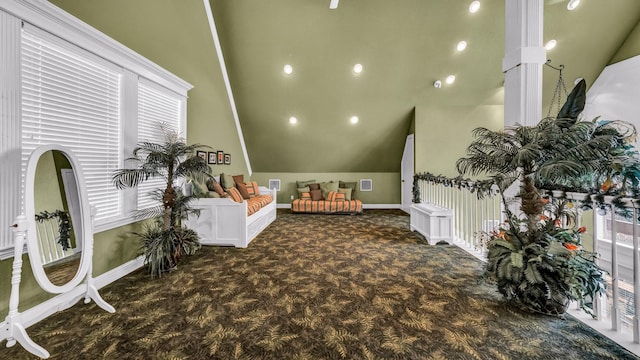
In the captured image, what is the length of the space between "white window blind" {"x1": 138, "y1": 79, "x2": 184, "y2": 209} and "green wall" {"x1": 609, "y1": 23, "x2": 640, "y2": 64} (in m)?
8.29

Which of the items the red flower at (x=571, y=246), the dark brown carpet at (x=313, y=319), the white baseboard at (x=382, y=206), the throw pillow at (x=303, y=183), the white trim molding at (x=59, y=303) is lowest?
the dark brown carpet at (x=313, y=319)

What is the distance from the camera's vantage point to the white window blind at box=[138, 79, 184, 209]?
3.34 metres

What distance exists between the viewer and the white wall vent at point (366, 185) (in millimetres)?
7953

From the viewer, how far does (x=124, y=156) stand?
304 cm

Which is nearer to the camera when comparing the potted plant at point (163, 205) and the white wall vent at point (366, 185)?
the potted plant at point (163, 205)

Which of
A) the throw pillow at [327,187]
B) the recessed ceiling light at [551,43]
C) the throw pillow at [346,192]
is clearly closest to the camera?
the recessed ceiling light at [551,43]

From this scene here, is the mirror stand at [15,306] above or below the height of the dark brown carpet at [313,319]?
above

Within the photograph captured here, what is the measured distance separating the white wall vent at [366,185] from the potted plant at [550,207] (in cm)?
546

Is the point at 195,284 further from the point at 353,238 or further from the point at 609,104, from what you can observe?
the point at 609,104

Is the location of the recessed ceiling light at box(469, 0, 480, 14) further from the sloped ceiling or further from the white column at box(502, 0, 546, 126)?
the white column at box(502, 0, 546, 126)

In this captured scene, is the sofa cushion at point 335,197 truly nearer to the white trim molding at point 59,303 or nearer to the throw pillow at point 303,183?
the throw pillow at point 303,183

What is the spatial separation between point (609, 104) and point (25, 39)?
8.69 metres

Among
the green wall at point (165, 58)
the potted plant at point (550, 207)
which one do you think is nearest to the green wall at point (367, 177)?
the green wall at point (165, 58)

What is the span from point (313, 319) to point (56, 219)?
7.23 ft
